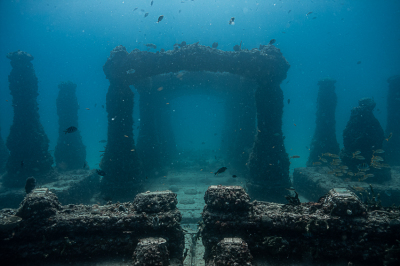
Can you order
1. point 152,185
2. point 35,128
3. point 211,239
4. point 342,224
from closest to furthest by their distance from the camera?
1. point 342,224
2. point 211,239
3. point 35,128
4. point 152,185

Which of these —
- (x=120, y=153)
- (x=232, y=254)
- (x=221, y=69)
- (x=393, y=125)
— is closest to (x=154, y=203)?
(x=232, y=254)

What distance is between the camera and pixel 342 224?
11.9 feet

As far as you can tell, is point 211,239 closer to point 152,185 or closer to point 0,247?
point 0,247

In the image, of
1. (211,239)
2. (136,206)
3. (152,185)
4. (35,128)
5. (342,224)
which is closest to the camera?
(342,224)

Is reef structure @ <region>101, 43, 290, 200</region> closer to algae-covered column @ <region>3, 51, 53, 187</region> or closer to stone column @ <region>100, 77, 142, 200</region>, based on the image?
stone column @ <region>100, 77, 142, 200</region>

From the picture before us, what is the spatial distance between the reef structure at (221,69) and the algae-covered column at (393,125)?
45.1 ft

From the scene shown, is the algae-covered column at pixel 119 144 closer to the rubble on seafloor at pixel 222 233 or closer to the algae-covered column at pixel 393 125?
the rubble on seafloor at pixel 222 233

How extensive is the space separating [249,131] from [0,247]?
15.3 metres

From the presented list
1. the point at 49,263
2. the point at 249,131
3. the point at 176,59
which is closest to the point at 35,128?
the point at 176,59

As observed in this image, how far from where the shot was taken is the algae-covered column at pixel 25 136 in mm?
12217

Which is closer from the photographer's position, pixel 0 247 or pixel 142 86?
pixel 0 247

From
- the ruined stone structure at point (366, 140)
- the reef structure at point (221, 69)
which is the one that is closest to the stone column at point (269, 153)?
the reef structure at point (221, 69)

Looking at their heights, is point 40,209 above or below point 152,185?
above

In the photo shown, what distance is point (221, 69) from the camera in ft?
41.2
